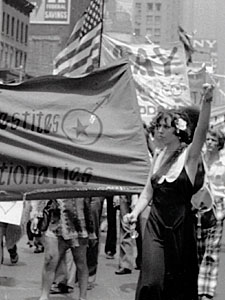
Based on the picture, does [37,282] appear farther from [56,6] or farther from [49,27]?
[49,27]

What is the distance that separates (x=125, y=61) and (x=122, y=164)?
2.61 ft

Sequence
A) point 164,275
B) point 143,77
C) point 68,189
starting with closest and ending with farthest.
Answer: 1. point 164,275
2. point 68,189
3. point 143,77

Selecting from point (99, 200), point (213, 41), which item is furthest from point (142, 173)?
point (213, 41)

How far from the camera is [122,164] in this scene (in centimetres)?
656

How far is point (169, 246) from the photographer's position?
604 centimetres

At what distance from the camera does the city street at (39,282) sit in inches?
332

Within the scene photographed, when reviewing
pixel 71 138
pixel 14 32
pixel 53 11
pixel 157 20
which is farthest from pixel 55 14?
pixel 157 20

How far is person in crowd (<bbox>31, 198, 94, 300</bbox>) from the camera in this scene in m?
7.84

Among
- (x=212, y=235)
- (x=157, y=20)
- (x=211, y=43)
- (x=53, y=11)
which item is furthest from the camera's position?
(x=157, y=20)

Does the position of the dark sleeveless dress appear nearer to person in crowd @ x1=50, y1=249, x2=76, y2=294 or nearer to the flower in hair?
the flower in hair

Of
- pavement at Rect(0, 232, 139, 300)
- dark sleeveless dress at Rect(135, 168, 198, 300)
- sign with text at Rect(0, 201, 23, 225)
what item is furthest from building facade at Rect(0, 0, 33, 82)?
dark sleeveless dress at Rect(135, 168, 198, 300)

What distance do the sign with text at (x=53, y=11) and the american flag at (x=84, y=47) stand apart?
3940 centimetres

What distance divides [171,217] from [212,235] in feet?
5.43

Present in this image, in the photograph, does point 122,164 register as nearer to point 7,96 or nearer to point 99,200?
point 7,96
